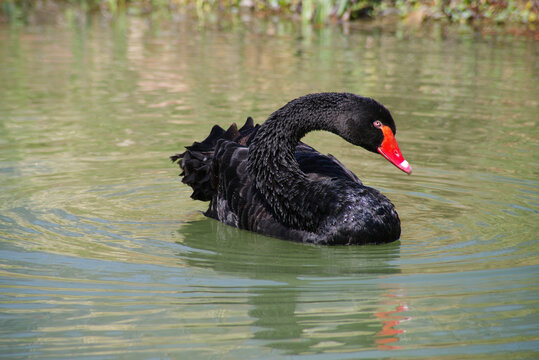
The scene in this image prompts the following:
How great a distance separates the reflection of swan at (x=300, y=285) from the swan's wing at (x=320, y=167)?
674 mm

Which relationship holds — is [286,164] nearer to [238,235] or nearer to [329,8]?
[238,235]

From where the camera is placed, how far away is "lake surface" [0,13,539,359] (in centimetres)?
422

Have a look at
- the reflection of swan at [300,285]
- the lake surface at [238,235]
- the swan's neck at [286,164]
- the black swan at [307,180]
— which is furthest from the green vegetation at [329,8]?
the reflection of swan at [300,285]

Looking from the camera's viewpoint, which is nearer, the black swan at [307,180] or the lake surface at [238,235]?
the lake surface at [238,235]

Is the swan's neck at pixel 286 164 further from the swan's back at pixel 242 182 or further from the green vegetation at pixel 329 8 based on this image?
the green vegetation at pixel 329 8

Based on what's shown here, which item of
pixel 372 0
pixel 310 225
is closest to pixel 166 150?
pixel 310 225

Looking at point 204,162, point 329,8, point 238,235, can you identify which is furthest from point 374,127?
point 329,8

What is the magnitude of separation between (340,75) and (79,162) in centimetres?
694

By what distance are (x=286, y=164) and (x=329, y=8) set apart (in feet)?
61.0

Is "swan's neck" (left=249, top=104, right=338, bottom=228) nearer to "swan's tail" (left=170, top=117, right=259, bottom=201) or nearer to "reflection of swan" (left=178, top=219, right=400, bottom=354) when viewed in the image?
"reflection of swan" (left=178, top=219, right=400, bottom=354)

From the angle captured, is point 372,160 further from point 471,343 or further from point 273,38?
point 273,38

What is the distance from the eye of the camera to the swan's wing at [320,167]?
6482 millimetres

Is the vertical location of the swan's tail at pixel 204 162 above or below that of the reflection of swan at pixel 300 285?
above

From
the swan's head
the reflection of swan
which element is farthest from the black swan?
the reflection of swan
